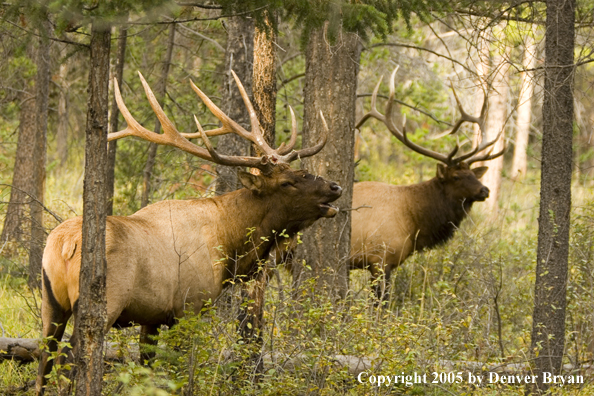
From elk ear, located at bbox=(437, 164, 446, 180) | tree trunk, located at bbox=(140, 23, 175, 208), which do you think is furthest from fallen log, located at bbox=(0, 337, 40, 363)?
elk ear, located at bbox=(437, 164, 446, 180)

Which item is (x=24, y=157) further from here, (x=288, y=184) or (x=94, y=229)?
(x=94, y=229)

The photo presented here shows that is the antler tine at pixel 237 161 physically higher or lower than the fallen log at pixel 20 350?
higher

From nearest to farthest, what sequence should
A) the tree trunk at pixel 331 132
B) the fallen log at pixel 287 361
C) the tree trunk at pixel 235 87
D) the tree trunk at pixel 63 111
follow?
the fallen log at pixel 287 361 < the tree trunk at pixel 331 132 < the tree trunk at pixel 235 87 < the tree trunk at pixel 63 111

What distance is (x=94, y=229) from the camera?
14.2 ft

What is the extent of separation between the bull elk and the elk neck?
4.01 meters

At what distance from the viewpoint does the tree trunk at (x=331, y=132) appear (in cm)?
711

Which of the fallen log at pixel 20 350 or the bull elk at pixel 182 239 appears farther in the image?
the fallen log at pixel 20 350

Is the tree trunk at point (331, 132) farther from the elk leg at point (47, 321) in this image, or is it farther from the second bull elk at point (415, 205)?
the elk leg at point (47, 321)

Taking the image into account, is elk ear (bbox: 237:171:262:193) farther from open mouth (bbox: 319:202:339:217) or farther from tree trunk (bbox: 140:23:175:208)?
tree trunk (bbox: 140:23:175:208)

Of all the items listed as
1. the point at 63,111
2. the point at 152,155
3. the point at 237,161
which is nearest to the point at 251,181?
the point at 237,161

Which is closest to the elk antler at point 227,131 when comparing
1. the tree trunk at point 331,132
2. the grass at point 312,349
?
the tree trunk at point 331,132

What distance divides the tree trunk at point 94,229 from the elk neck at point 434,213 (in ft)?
21.9

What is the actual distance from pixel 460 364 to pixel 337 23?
3061 mm

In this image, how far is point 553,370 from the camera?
6156 millimetres
